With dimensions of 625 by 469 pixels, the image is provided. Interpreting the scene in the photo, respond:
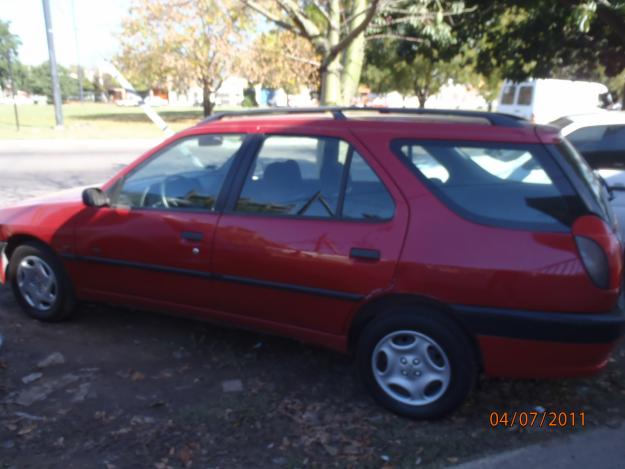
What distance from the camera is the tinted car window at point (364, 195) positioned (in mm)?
3141

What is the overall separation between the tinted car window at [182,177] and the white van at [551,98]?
57.2 feet

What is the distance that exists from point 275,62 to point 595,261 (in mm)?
28765

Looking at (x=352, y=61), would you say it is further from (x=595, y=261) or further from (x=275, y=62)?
(x=275, y=62)

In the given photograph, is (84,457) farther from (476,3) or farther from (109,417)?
(476,3)

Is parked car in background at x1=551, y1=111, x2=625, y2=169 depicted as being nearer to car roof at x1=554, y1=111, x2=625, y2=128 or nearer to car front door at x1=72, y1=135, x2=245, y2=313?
car roof at x1=554, y1=111, x2=625, y2=128

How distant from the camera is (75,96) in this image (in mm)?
96750

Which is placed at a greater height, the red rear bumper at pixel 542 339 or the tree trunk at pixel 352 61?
the tree trunk at pixel 352 61

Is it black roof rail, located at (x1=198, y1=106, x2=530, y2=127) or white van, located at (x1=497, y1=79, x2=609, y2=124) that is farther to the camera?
white van, located at (x1=497, y1=79, x2=609, y2=124)

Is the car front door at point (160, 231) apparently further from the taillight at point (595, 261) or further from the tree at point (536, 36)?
the tree at point (536, 36)

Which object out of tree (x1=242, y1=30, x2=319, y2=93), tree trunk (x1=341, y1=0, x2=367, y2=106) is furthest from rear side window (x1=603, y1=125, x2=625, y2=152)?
tree (x1=242, y1=30, x2=319, y2=93)

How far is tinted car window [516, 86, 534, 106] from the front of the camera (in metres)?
20.8

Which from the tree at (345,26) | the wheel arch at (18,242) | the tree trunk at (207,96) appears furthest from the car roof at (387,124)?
the tree trunk at (207,96)
